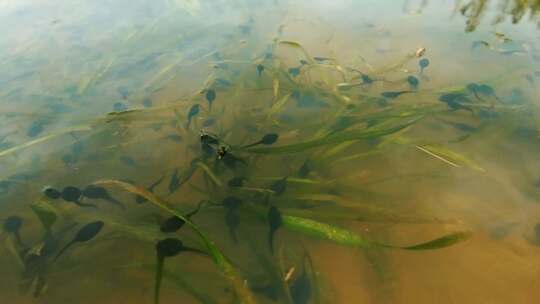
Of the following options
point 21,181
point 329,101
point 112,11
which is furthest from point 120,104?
point 112,11

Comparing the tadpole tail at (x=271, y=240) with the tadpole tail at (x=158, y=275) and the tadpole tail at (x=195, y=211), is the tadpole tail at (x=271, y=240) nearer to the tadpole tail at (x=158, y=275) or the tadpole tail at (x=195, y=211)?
the tadpole tail at (x=195, y=211)

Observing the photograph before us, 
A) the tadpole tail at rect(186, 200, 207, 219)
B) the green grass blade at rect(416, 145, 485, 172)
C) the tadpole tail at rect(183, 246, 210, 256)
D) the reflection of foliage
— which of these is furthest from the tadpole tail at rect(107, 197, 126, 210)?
the reflection of foliage

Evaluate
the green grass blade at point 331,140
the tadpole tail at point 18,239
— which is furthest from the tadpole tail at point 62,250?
the green grass blade at point 331,140

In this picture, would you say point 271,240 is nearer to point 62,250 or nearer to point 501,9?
point 62,250

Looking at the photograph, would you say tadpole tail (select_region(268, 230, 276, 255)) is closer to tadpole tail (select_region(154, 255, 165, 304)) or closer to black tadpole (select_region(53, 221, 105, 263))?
tadpole tail (select_region(154, 255, 165, 304))

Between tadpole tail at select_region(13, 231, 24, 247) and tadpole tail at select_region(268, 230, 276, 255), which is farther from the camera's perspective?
tadpole tail at select_region(13, 231, 24, 247)

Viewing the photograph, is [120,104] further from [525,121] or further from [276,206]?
[525,121]
